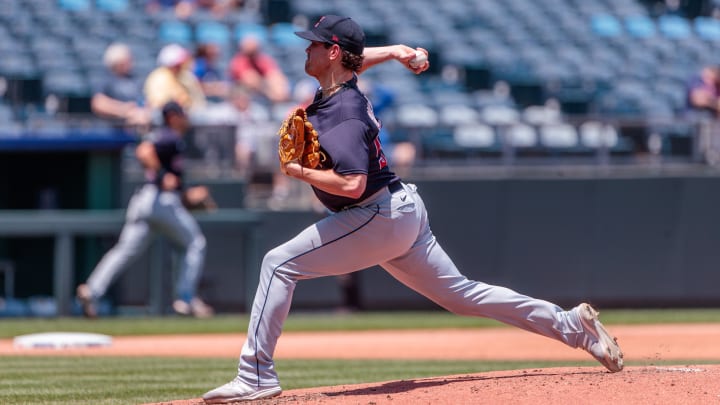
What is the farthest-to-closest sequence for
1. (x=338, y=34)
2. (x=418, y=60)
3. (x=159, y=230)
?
(x=159, y=230)
(x=418, y=60)
(x=338, y=34)

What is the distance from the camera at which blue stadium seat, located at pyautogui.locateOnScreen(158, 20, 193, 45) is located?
15.8 m

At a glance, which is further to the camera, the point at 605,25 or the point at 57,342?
the point at 605,25

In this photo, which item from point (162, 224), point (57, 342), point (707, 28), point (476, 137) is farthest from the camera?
point (707, 28)

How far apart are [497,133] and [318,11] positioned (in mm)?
5663

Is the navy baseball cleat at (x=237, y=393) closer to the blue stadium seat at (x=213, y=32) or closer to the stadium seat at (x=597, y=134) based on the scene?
the stadium seat at (x=597, y=134)

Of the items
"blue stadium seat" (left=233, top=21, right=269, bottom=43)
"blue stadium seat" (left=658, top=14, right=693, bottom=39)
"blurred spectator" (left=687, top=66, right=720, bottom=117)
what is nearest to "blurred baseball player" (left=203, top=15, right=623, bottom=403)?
"blurred spectator" (left=687, top=66, right=720, bottom=117)

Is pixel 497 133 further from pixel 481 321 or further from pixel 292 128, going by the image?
pixel 292 128

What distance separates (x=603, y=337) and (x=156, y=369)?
125 inches

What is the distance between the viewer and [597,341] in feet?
18.1

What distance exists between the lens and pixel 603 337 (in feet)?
18.1

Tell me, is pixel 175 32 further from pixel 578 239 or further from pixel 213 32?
pixel 578 239

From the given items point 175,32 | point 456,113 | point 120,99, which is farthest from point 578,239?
point 175,32

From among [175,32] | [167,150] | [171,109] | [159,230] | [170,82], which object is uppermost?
[175,32]

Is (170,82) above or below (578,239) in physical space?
above
